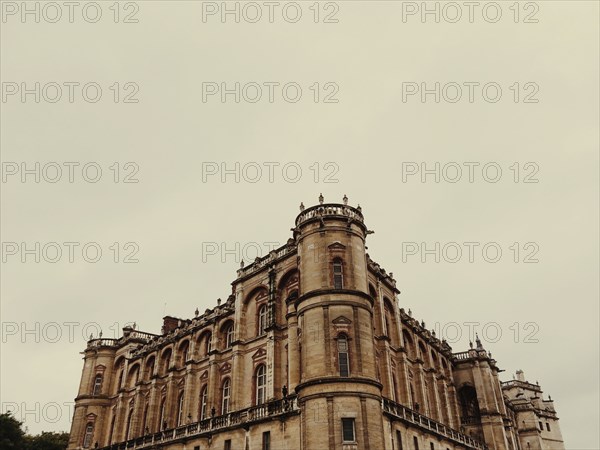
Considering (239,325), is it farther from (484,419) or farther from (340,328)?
(484,419)

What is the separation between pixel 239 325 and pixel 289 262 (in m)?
6.99

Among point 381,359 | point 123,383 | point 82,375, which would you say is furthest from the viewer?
point 82,375

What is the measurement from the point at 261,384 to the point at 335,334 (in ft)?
32.9

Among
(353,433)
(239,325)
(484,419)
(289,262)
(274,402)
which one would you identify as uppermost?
(289,262)

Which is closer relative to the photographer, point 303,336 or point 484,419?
point 303,336

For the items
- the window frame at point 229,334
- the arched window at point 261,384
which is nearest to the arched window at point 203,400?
the window frame at point 229,334

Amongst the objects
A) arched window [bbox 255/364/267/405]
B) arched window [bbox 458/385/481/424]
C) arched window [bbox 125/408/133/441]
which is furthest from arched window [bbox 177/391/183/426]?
arched window [bbox 458/385/481/424]

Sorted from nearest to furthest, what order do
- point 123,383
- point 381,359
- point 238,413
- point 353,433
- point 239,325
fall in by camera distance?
1. point 353,433
2. point 238,413
3. point 381,359
4. point 239,325
5. point 123,383

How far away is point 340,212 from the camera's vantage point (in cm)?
3756

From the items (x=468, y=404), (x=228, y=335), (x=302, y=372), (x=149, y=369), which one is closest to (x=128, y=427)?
(x=149, y=369)

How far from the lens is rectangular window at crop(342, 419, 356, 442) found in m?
29.4

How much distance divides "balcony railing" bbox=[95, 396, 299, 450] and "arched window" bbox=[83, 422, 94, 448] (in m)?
10.8

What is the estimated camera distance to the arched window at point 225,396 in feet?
136

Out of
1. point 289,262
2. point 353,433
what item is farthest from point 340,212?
point 353,433
